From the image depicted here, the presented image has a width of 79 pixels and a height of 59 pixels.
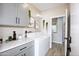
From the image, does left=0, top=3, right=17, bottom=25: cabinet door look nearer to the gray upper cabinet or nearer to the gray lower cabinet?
the gray upper cabinet

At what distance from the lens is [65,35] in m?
2.10

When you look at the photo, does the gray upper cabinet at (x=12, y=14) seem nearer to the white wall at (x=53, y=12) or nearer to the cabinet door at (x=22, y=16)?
the cabinet door at (x=22, y=16)

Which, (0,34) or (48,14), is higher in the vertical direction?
(48,14)

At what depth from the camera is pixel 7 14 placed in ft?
5.10

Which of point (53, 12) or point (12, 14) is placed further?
point (53, 12)

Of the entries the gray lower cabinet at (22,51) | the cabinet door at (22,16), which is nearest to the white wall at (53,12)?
the cabinet door at (22,16)

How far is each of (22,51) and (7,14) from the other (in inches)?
27.7

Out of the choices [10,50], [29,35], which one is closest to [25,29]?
[29,35]

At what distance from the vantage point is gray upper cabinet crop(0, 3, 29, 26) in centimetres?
145

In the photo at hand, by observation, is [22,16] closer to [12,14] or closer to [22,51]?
[12,14]

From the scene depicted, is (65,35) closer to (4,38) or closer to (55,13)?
(55,13)

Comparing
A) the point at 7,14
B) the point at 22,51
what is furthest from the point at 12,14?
the point at 22,51

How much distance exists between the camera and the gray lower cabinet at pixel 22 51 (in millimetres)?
1141

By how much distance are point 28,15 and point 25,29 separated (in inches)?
15.6
